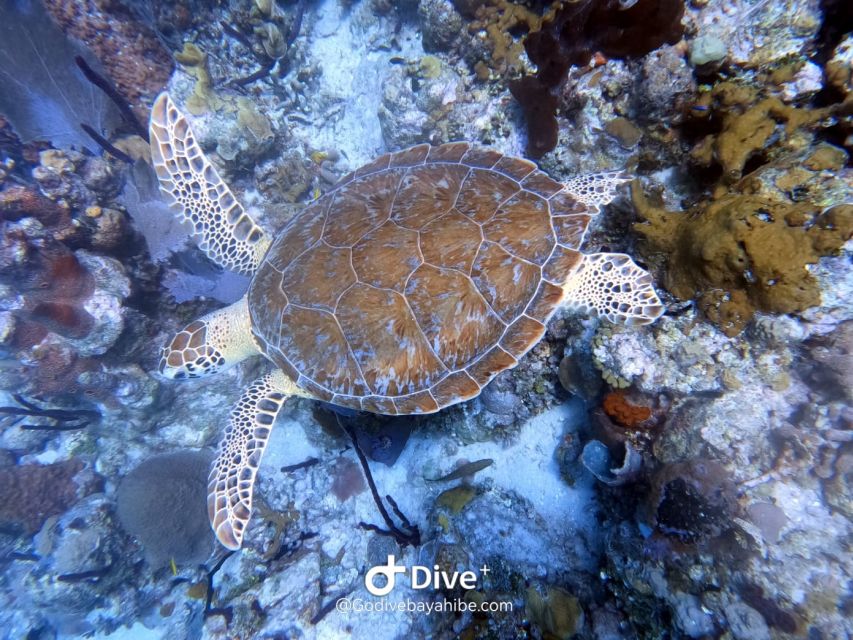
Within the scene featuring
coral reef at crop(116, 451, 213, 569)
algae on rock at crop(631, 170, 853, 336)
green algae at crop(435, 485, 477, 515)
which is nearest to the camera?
algae on rock at crop(631, 170, 853, 336)

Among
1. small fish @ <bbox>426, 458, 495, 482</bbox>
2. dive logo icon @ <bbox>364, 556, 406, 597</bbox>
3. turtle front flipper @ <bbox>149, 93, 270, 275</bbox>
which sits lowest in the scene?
dive logo icon @ <bbox>364, 556, 406, 597</bbox>

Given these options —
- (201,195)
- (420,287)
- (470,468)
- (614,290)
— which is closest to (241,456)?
(470,468)

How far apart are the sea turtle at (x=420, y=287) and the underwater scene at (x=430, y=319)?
3cm

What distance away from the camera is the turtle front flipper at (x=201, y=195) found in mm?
3652

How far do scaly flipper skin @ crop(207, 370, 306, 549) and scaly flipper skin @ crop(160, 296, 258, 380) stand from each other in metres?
0.46

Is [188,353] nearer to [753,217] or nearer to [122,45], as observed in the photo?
[122,45]

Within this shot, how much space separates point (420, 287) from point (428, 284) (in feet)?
0.22

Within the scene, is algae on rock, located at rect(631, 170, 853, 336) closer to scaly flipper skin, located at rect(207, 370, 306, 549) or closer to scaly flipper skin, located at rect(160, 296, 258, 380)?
scaly flipper skin, located at rect(207, 370, 306, 549)

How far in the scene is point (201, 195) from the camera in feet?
12.7

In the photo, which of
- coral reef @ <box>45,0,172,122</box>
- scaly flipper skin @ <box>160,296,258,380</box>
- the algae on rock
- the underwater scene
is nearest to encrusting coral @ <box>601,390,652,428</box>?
the underwater scene

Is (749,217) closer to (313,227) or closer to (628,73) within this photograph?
(628,73)

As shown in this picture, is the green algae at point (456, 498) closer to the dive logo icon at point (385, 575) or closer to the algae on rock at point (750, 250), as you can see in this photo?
the dive logo icon at point (385, 575)

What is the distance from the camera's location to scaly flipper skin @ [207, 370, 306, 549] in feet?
10.4

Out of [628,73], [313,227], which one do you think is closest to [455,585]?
[313,227]
